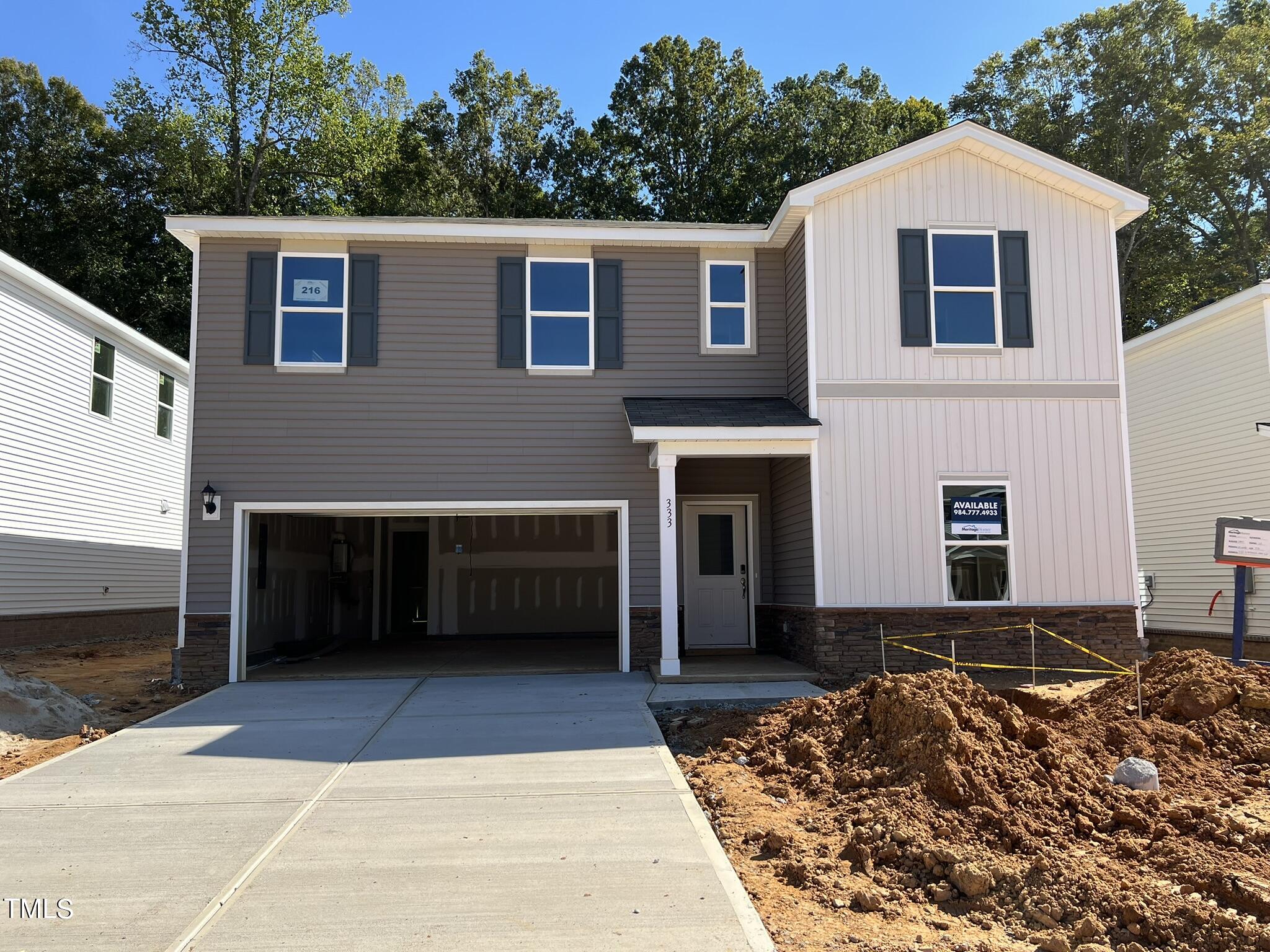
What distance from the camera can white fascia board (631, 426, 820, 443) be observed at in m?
10.8

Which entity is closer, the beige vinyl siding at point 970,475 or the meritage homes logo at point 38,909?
the meritage homes logo at point 38,909

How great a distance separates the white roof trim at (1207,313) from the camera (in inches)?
515

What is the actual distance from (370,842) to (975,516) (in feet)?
27.0

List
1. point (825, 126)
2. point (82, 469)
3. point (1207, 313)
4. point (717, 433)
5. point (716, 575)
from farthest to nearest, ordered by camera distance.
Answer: point (825, 126), point (82, 469), point (1207, 313), point (716, 575), point (717, 433)

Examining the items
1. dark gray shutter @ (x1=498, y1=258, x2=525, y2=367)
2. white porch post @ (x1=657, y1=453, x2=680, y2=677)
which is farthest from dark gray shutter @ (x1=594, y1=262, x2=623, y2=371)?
white porch post @ (x1=657, y1=453, x2=680, y2=677)

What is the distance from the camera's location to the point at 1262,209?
88.7 feet

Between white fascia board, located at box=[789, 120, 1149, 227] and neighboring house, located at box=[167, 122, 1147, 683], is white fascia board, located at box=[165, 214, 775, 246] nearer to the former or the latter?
neighboring house, located at box=[167, 122, 1147, 683]

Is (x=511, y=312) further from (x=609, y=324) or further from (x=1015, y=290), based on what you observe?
(x=1015, y=290)

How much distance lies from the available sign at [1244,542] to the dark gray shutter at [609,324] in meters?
6.90

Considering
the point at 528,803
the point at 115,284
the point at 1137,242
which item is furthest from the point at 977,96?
the point at 528,803

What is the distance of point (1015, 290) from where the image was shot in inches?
460

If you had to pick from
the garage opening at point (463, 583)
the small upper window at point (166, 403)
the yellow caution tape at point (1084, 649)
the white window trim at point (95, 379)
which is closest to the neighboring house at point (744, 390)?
the yellow caution tape at point (1084, 649)

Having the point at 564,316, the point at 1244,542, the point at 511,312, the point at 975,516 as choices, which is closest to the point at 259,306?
the point at 511,312

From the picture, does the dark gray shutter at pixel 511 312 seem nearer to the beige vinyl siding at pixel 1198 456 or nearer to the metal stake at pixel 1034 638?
the metal stake at pixel 1034 638
